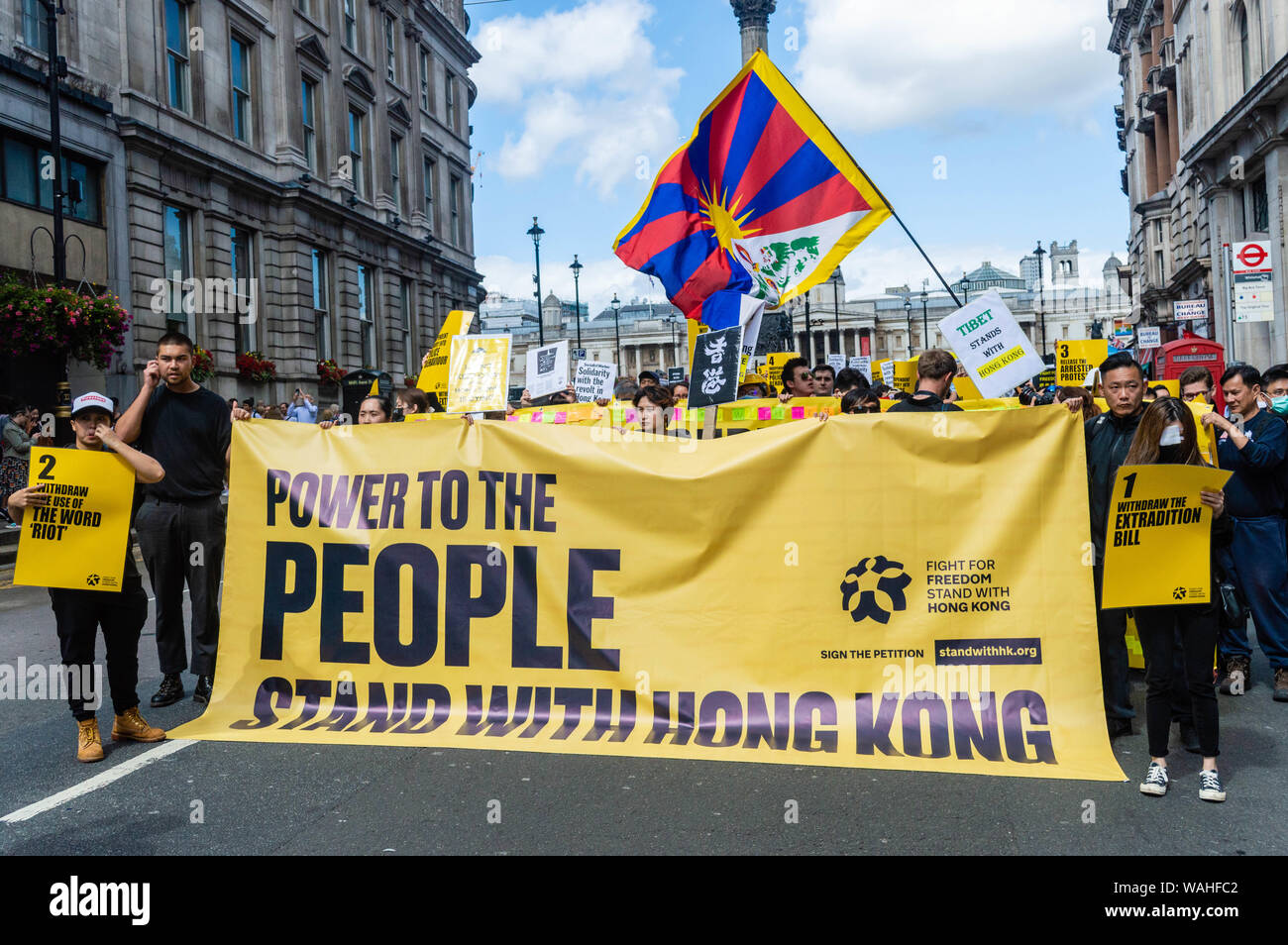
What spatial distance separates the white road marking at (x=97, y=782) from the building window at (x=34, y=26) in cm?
1964

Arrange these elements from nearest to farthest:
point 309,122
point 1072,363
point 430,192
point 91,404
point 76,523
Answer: point 76,523
point 91,404
point 1072,363
point 309,122
point 430,192

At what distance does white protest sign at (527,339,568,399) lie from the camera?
431 inches

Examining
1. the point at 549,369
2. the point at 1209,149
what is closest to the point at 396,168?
the point at 1209,149

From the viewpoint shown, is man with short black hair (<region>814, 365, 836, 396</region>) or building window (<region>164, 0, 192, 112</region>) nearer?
man with short black hair (<region>814, 365, 836, 396</region>)

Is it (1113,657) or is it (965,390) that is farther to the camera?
(965,390)

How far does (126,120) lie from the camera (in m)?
22.4

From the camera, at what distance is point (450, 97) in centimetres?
4331

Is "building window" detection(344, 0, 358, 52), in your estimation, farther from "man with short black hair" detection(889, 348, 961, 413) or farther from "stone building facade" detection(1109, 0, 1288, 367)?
"man with short black hair" detection(889, 348, 961, 413)

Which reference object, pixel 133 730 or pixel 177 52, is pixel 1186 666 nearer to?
pixel 133 730

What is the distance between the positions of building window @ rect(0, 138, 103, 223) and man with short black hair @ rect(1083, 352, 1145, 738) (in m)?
19.0

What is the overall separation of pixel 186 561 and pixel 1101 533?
4.90 meters

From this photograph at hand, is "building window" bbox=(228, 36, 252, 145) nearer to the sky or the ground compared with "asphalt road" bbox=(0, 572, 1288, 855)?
nearer to the sky

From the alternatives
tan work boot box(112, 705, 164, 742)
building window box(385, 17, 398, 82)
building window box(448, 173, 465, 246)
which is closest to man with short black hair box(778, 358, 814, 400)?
tan work boot box(112, 705, 164, 742)
